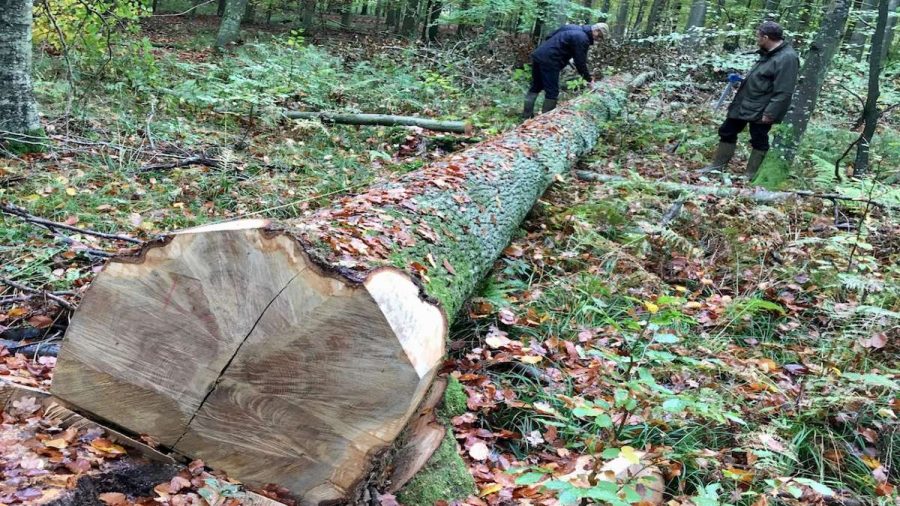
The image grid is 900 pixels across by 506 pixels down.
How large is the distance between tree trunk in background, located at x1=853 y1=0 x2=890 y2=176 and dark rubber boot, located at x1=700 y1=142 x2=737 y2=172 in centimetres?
132

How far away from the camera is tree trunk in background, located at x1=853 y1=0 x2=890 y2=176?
5.89 meters

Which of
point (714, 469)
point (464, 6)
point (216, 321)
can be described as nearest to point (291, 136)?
point (216, 321)

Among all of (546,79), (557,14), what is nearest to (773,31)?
(546,79)

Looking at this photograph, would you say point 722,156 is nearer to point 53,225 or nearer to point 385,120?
point 385,120

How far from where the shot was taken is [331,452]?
6.93 ft

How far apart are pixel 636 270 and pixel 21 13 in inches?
235

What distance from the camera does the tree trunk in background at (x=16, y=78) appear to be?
Answer: 212 inches

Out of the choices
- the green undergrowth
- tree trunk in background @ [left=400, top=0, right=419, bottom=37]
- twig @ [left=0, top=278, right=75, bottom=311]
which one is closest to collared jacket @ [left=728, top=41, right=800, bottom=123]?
the green undergrowth

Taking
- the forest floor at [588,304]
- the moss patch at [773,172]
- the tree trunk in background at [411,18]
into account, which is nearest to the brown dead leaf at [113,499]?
the forest floor at [588,304]

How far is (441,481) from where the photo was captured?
241 centimetres

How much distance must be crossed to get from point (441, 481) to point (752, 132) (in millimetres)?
6137

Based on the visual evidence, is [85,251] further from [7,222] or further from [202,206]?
[202,206]

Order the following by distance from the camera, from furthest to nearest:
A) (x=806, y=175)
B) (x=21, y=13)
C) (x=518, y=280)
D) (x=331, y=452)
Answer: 1. (x=806, y=175)
2. (x=21, y=13)
3. (x=518, y=280)
4. (x=331, y=452)

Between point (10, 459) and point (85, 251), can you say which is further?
point (85, 251)
